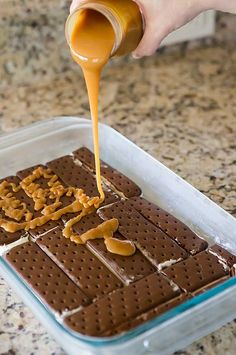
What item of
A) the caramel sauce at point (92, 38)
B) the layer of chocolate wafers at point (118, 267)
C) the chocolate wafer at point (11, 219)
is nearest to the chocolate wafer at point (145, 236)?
the layer of chocolate wafers at point (118, 267)

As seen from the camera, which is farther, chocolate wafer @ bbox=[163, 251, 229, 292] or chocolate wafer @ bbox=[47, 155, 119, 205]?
chocolate wafer @ bbox=[47, 155, 119, 205]

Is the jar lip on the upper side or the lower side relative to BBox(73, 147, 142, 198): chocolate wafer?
upper

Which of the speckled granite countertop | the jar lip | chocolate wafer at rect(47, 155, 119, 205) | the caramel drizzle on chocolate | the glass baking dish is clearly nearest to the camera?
the glass baking dish

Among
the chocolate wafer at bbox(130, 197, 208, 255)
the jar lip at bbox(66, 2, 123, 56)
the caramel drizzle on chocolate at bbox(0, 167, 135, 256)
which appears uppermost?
the jar lip at bbox(66, 2, 123, 56)

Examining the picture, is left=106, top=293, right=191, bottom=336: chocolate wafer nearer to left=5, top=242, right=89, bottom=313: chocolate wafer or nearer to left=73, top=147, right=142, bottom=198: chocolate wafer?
left=5, top=242, right=89, bottom=313: chocolate wafer

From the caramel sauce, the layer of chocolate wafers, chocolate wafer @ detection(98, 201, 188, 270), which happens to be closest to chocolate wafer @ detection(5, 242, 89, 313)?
the layer of chocolate wafers

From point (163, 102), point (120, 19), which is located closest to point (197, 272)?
point (120, 19)
